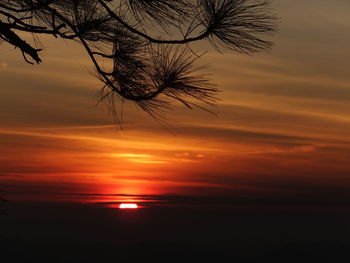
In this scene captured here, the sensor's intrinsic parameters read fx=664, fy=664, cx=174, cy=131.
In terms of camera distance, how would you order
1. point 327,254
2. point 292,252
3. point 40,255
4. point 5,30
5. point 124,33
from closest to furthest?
1. point 5,30
2. point 124,33
3. point 40,255
4. point 292,252
5. point 327,254

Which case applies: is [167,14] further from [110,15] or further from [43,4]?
[43,4]

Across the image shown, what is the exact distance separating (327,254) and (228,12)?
122 metres

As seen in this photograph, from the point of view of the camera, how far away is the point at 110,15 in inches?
170

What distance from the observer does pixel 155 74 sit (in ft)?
15.3

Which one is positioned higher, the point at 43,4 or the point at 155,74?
the point at 43,4

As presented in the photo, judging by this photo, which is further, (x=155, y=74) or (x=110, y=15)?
(x=155, y=74)

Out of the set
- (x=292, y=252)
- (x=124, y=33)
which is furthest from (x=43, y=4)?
(x=292, y=252)

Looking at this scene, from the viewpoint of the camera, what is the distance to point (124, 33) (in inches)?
178

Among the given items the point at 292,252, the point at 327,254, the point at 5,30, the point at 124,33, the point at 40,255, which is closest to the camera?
the point at 5,30

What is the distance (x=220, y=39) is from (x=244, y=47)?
188 mm

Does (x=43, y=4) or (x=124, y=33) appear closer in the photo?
(x=43, y=4)

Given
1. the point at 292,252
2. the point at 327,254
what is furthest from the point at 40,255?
the point at 327,254

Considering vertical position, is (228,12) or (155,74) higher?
(228,12)

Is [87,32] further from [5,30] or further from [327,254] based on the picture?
[327,254]
